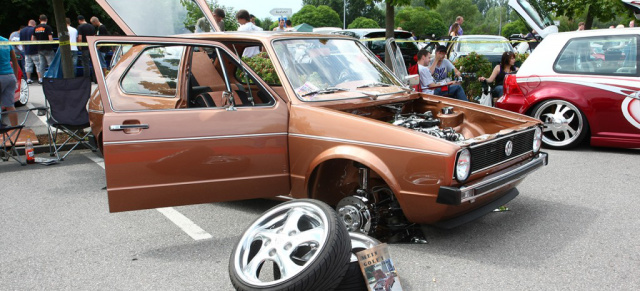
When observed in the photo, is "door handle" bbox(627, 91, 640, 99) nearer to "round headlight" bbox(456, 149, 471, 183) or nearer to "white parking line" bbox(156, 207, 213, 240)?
"round headlight" bbox(456, 149, 471, 183)

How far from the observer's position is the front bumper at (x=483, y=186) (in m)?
3.84

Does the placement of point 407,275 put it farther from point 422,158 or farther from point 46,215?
point 46,215

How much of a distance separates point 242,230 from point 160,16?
2.95 m

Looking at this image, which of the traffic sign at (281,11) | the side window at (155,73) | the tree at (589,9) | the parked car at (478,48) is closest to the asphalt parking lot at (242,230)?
the side window at (155,73)

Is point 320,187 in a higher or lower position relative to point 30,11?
lower

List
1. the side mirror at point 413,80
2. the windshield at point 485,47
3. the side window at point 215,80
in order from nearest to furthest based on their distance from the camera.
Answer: the side window at point 215,80 → the side mirror at point 413,80 → the windshield at point 485,47

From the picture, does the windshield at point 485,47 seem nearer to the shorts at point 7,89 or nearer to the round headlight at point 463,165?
the shorts at point 7,89

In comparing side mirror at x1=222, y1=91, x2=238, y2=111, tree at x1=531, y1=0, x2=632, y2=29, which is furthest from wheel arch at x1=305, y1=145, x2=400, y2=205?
tree at x1=531, y1=0, x2=632, y2=29

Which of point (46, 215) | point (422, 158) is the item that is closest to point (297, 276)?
point (422, 158)

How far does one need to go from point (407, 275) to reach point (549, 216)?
6.15 feet

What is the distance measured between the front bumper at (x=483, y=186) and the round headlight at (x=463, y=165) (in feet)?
0.23

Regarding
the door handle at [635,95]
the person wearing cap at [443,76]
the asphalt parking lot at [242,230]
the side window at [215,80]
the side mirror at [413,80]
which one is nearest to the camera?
the asphalt parking lot at [242,230]

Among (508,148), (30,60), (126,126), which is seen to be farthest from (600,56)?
(30,60)

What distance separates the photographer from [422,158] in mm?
3938
